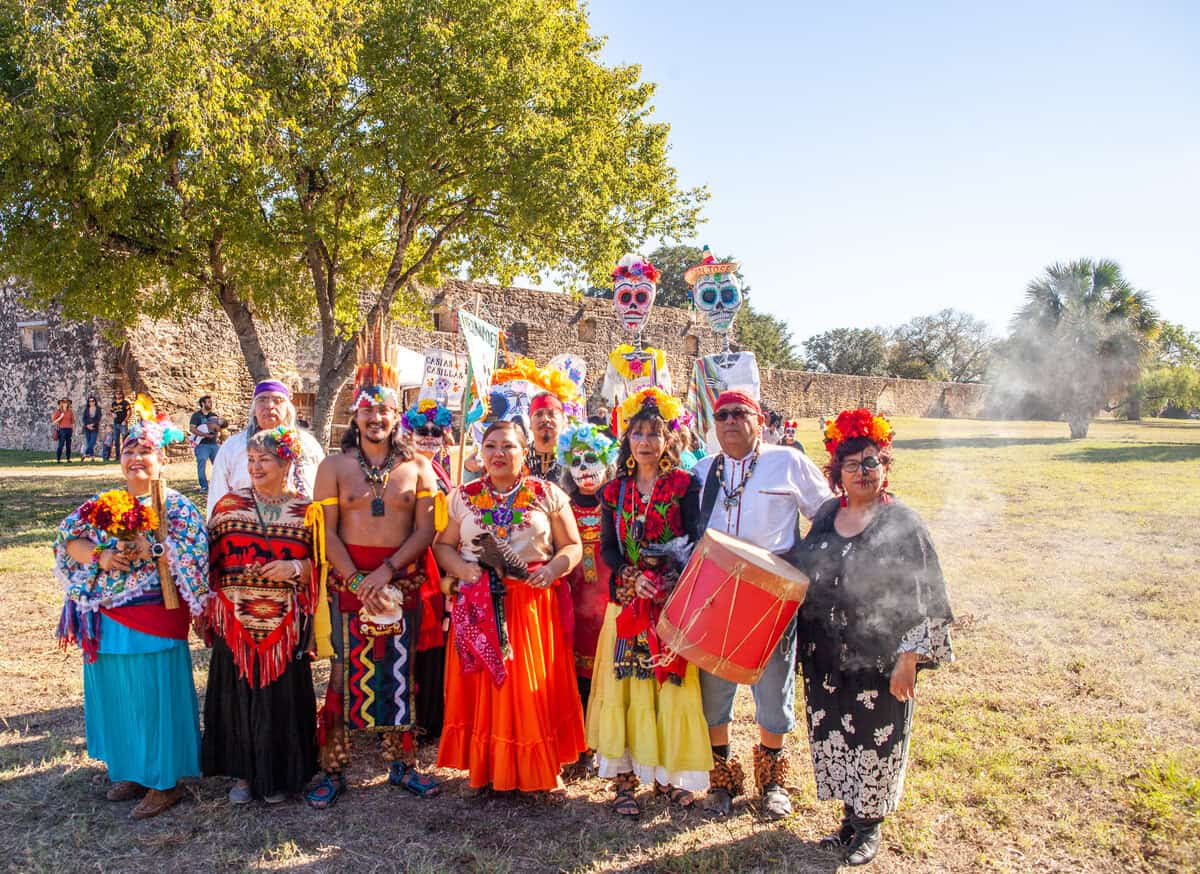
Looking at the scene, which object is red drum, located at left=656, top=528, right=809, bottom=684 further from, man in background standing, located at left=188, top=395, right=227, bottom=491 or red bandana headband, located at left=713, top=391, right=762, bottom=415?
man in background standing, located at left=188, top=395, right=227, bottom=491

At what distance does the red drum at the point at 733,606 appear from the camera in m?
2.86

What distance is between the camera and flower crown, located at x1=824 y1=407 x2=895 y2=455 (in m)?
3.00

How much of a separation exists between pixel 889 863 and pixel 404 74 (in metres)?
10.5

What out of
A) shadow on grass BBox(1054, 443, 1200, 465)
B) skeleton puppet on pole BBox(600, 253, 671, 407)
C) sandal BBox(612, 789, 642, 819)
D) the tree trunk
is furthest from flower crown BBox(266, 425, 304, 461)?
shadow on grass BBox(1054, 443, 1200, 465)

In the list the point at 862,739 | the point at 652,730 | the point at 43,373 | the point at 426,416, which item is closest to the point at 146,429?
the point at 426,416

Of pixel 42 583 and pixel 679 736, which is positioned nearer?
pixel 679 736

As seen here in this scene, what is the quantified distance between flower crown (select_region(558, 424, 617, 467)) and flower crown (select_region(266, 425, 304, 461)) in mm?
1180

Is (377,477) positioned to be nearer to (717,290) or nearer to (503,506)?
(503,506)

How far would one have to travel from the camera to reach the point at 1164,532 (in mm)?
A: 9219

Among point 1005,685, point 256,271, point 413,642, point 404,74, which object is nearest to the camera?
point 413,642

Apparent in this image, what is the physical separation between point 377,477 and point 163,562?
0.91m

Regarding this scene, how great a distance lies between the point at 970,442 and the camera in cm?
2230

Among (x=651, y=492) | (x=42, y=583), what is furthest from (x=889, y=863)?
(x=42, y=583)

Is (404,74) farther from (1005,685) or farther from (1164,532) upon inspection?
(1164,532)
